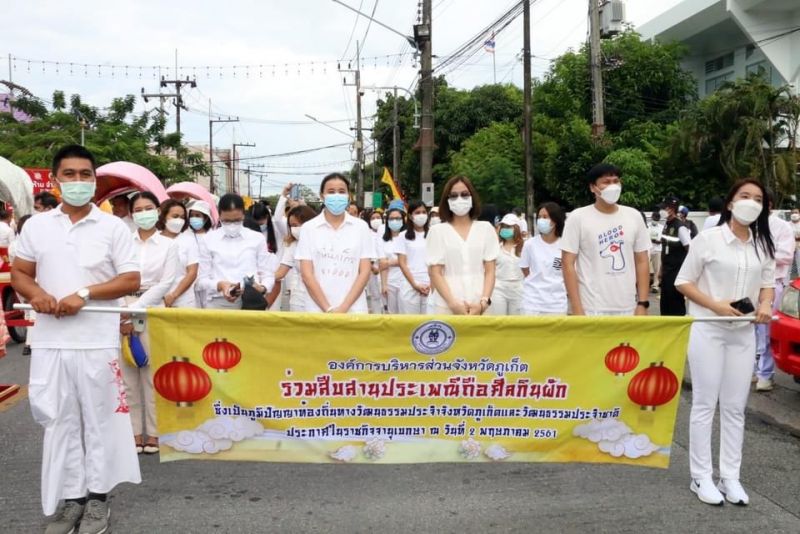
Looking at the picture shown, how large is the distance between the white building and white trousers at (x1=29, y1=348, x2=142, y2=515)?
2458cm

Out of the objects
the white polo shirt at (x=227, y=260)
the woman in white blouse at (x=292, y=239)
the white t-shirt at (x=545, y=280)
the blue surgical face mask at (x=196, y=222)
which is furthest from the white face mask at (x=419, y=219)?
the white polo shirt at (x=227, y=260)

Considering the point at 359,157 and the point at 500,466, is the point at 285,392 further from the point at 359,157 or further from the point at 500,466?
the point at 359,157

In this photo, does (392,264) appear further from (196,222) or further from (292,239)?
(196,222)

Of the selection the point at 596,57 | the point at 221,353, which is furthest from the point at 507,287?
the point at 596,57

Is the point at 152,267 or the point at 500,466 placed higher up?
the point at 152,267

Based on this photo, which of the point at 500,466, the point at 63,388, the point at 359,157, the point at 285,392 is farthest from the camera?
the point at 359,157

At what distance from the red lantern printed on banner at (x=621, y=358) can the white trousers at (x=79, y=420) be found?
2623 millimetres

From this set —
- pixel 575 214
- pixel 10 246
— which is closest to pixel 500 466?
pixel 575 214

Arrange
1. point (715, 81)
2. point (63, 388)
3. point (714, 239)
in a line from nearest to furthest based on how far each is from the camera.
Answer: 1. point (63, 388)
2. point (714, 239)
3. point (715, 81)

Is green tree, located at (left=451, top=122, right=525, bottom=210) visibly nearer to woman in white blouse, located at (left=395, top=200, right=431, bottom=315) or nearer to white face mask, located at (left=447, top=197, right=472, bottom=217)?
woman in white blouse, located at (left=395, top=200, right=431, bottom=315)

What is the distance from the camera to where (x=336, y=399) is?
390cm

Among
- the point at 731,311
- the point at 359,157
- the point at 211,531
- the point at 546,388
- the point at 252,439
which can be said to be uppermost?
the point at 359,157

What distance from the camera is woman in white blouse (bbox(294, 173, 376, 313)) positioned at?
4953mm

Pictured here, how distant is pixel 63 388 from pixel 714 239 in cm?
365
